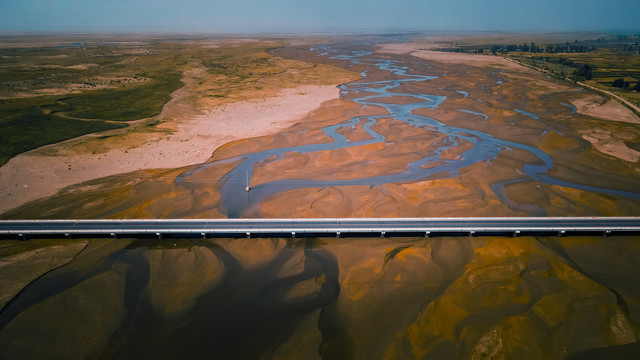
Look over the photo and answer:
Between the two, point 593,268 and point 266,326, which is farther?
point 593,268

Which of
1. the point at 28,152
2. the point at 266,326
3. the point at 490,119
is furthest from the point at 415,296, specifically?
the point at 28,152

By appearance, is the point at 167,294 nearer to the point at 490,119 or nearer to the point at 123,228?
the point at 123,228

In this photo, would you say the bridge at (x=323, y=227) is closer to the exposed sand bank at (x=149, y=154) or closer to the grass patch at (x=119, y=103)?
the exposed sand bank at (x=149, y=154)

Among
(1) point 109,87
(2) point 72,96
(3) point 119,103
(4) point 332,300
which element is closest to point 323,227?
(4) point 332,300

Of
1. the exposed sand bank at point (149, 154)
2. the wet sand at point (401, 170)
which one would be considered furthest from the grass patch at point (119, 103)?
the wet sand at point (401, 170)

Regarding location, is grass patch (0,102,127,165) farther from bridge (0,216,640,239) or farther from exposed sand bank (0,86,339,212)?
bridge (0,216,640,239)

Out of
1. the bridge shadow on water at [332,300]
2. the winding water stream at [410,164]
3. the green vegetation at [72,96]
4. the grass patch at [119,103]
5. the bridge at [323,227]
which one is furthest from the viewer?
the grass patch at [119,103]

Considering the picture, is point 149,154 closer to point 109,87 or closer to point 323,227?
point 323,227
